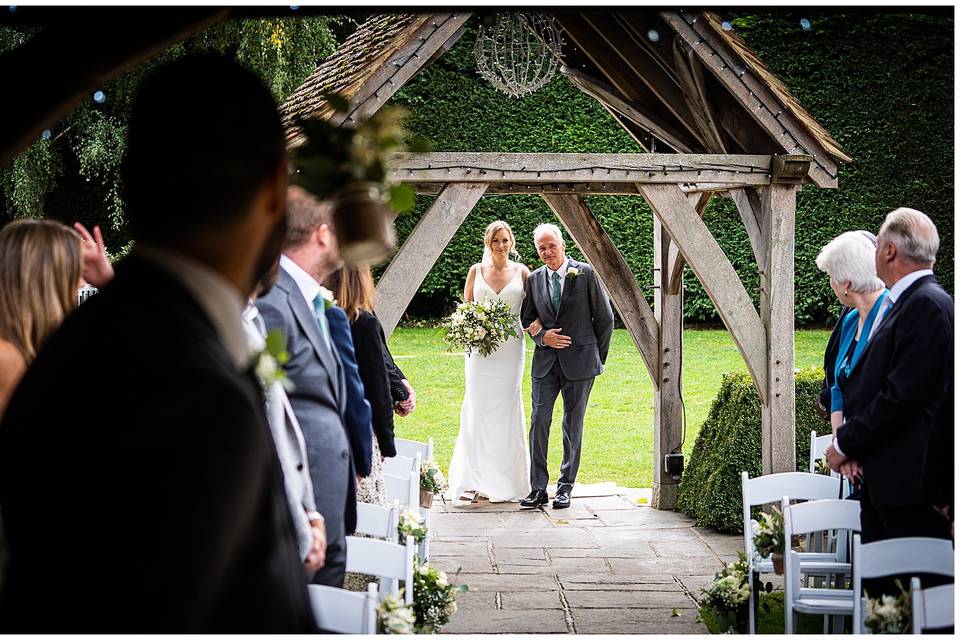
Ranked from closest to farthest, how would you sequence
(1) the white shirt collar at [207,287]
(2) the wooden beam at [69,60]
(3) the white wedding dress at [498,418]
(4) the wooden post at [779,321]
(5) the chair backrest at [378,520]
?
(1) the white shirt collar at [207,287]
(2) the wooden beam at [69,60]
(5) the chair backrest at [378,520]
(4) the wooden post at [779,321]
(3) the white wedding dress at [498,418]

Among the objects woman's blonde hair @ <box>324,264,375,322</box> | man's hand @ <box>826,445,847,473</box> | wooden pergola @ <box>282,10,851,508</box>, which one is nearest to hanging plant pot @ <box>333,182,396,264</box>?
woman's blonde hair @ <box>324,264,375,322</box>

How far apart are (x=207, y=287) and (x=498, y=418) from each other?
7488mm

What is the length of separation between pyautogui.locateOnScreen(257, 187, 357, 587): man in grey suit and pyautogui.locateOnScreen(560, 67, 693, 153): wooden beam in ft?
15.3

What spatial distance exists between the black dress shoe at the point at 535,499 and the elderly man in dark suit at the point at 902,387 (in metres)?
4.44

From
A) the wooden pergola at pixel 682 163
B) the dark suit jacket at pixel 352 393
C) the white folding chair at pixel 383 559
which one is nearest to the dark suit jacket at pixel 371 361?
the dark suit jacket at pixel 352 393

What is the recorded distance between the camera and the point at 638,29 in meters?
6.53

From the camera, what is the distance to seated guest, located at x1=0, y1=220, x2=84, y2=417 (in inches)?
119

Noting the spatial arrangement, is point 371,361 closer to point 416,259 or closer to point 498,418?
point 416,259

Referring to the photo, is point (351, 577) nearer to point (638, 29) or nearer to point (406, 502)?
point (406, 502)

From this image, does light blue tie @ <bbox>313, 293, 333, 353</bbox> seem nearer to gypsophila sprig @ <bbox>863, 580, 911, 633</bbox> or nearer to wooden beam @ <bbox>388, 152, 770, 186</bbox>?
gypsophila sprig @ <bbox>863, 580, 911, 633</bbox>

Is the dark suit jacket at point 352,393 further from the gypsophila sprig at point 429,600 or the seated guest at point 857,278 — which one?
the seated guest at point 857,278

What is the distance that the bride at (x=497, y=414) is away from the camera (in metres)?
8.81

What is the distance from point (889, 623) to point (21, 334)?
294 cm

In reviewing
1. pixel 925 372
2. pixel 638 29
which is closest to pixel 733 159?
pixel 638 29
